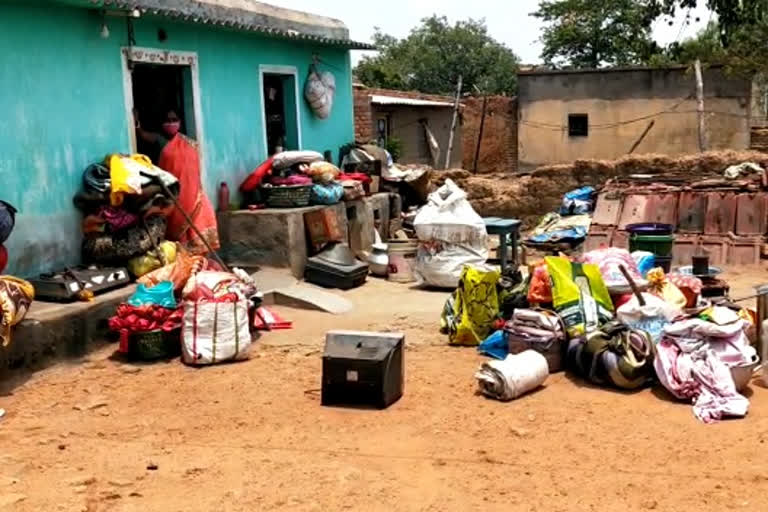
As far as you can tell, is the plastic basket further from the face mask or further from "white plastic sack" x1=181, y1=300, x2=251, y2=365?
the face mask

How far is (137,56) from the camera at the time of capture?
30.1 feet

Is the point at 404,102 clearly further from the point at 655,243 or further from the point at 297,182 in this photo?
the point at 655,243

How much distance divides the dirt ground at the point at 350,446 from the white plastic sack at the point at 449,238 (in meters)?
2.78

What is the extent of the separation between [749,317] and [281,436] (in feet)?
12.1

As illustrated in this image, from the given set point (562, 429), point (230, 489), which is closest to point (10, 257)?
point (230, 489)

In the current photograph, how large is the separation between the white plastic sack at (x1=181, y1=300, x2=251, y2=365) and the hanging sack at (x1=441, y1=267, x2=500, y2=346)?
6.15 ft

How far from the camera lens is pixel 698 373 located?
19.2 feet

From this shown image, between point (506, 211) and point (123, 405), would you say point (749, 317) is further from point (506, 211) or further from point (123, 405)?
point (506, 211)

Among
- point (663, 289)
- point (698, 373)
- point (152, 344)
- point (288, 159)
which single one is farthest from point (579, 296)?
point (288, 159)

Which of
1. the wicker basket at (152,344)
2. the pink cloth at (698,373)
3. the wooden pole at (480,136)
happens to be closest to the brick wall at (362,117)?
the wooden pole at (480,136)

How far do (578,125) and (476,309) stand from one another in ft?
48.7

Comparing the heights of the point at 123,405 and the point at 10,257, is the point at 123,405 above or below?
below

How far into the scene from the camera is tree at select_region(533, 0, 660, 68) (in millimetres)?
33906

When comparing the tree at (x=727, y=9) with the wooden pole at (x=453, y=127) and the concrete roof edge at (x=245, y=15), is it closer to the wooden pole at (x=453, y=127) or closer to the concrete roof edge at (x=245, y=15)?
the concrete roof edge at (x=245, y=15)
